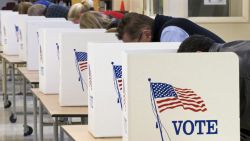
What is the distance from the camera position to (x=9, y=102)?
26.7 ft

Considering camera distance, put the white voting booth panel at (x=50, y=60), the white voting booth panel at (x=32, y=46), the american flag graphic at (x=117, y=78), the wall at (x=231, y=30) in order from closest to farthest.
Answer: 1. the american flag graphic at (x=117, y=78)
2. the white voting booth panel at (x=50, y=60)
3. the white voting booth panel at (x=32, y=46)
4. the wall at (x=231, y=30)

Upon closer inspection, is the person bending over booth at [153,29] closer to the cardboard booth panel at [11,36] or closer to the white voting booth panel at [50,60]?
the white voting booth panel at [50,60]

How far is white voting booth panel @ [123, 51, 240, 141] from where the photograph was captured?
89.8 inches

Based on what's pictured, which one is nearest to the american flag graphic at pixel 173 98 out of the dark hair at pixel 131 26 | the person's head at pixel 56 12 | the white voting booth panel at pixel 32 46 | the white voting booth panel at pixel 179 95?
the white voting booth panel at pixel 179 95

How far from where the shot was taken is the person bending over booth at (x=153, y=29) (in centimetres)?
348

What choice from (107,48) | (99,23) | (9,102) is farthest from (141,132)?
(9,102)

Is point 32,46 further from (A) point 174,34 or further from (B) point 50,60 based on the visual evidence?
(A) point 174,34

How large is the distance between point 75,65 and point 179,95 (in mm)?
1603

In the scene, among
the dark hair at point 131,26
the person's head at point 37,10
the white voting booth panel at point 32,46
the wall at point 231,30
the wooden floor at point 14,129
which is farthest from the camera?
the person's head at point 37,10

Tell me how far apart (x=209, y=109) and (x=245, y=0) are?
386 centimetres

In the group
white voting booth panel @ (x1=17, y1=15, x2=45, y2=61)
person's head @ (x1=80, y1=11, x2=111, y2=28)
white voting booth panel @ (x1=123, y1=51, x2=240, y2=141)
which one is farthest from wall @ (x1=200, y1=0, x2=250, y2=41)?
white voting booth panel @ (x1=123, y1=51, x2=240, y2=141)

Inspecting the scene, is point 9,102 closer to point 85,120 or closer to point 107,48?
point 85,120

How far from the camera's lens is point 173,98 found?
2.29m

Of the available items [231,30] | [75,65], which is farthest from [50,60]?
[231,30]
